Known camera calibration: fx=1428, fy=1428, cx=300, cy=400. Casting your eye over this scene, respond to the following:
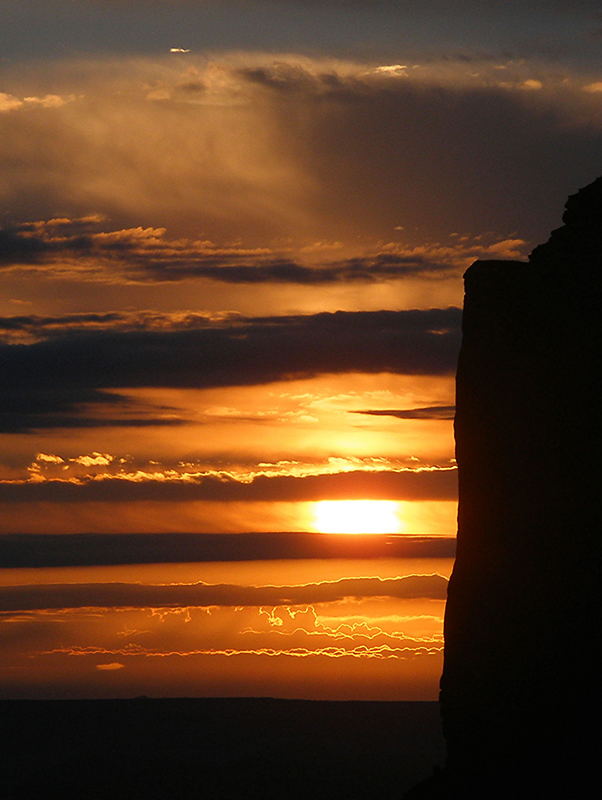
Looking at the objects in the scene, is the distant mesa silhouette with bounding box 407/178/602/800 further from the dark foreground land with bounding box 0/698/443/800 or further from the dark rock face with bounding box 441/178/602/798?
the dark foreground land with bounding box 0/698/443/800

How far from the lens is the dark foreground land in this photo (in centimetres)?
8081

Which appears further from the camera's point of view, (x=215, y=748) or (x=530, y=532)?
(x=215, y=748)

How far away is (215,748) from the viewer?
9244 centimetres

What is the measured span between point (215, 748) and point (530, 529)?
6714 centimetres

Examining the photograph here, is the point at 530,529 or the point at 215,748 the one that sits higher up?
the point at 530,529

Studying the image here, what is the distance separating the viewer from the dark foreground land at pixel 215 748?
80812mm

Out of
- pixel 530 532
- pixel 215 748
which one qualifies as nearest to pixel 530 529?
pixel 530 532

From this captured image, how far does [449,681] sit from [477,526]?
3400 millimetres

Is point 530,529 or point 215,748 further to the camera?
point 215,748

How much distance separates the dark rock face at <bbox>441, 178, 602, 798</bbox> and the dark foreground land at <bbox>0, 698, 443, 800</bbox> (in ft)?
157

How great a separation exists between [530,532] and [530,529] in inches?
2.4

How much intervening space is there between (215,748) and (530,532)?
220ft

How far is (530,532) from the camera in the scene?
29.1 meters

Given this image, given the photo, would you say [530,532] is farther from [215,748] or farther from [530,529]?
[215,748]
